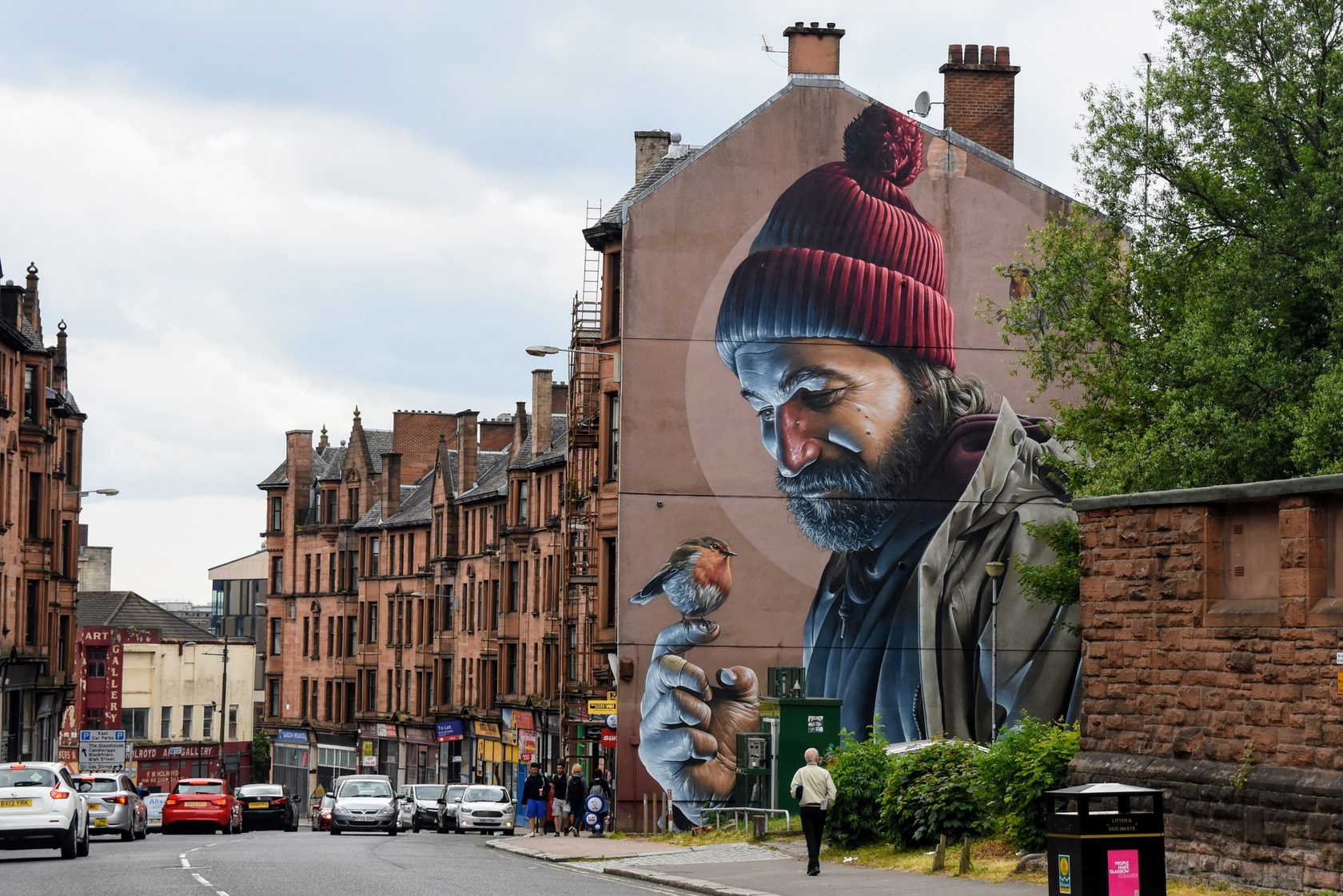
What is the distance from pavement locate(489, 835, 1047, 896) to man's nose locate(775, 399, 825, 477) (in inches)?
431

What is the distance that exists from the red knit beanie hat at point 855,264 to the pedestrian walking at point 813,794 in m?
18.0

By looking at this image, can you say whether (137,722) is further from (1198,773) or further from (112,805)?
(1198,773)

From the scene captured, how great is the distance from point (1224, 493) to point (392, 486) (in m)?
77.9

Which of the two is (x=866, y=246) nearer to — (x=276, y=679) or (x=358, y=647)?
(x=358, y=647)

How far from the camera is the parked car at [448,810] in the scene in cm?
5366

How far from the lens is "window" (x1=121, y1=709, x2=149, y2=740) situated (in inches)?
4259

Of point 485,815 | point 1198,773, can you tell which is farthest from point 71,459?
point 1198,773

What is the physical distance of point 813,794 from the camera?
2242 centimetres

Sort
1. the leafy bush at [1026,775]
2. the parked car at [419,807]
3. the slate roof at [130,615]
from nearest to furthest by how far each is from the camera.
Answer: the leafy bush at [1026,775] → the parked car at [419,807] → the slate roof at [130,615]

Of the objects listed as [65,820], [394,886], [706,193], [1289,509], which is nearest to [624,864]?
[394,886]

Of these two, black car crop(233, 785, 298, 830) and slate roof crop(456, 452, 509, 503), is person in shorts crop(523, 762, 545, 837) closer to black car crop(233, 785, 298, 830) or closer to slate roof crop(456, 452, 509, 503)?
black car crop(233, 785, 298, 830)

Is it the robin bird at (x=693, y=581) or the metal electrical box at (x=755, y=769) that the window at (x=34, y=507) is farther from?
the metal electrical box at (x=755, y=769)

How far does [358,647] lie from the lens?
95375 millimetres

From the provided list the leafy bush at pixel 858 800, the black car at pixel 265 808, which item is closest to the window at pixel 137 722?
the black car at pixel 265 808
